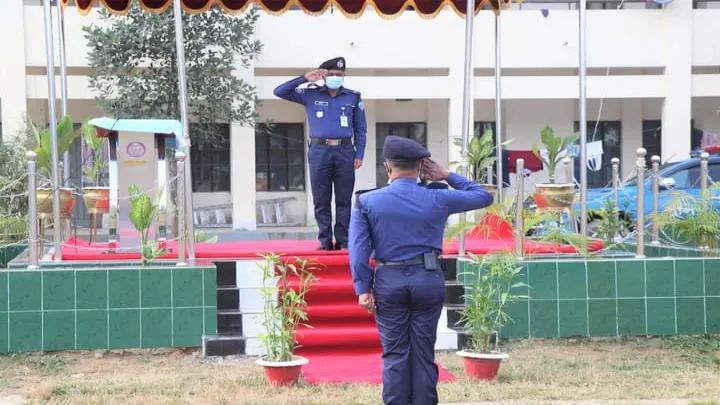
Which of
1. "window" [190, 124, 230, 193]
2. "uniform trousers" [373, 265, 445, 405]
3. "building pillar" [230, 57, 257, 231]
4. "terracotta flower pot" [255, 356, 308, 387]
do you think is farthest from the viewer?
"window" [190, 124, 230, 193]

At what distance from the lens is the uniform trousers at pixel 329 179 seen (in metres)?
8.23

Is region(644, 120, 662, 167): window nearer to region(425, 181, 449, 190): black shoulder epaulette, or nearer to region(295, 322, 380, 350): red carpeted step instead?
region(295, 322, 380, 350): red carpeted step

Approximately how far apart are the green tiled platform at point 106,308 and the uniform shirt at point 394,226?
2.67 meters

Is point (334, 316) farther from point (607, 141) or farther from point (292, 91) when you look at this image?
point (607, 141)

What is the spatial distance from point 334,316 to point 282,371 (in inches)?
52.2

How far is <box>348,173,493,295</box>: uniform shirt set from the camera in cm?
503

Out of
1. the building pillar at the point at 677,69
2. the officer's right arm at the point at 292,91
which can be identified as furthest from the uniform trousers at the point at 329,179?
the building pillar at the point at 677,69

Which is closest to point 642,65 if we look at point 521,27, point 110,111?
point 521,27

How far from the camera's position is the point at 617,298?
7.86m

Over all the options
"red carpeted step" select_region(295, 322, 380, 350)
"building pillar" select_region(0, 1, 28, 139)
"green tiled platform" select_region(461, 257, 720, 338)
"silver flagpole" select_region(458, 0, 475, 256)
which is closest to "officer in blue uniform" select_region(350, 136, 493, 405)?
"red carpeted step" select_region(295, 322, 380, 350)

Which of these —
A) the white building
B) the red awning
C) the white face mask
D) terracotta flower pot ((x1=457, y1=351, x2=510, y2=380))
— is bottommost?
terracotta flower pot ((x1=457, y1=351, x2=510, y2=380))

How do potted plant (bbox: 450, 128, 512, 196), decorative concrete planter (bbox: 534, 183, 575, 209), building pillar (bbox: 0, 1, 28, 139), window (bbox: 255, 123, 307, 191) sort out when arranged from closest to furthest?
decorative concrete planter (bbox: 534, 183, 575, 209) → potted plant (bbox: 450, 128, 512, 196) → building pillar (bbox: 0, 1, 28, 139) → window (bbox: 255, 123, 307, 191)

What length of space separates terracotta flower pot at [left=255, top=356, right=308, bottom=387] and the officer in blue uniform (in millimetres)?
1371

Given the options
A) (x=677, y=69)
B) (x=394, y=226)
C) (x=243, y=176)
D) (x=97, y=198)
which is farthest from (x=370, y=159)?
(x=394, y=226)
